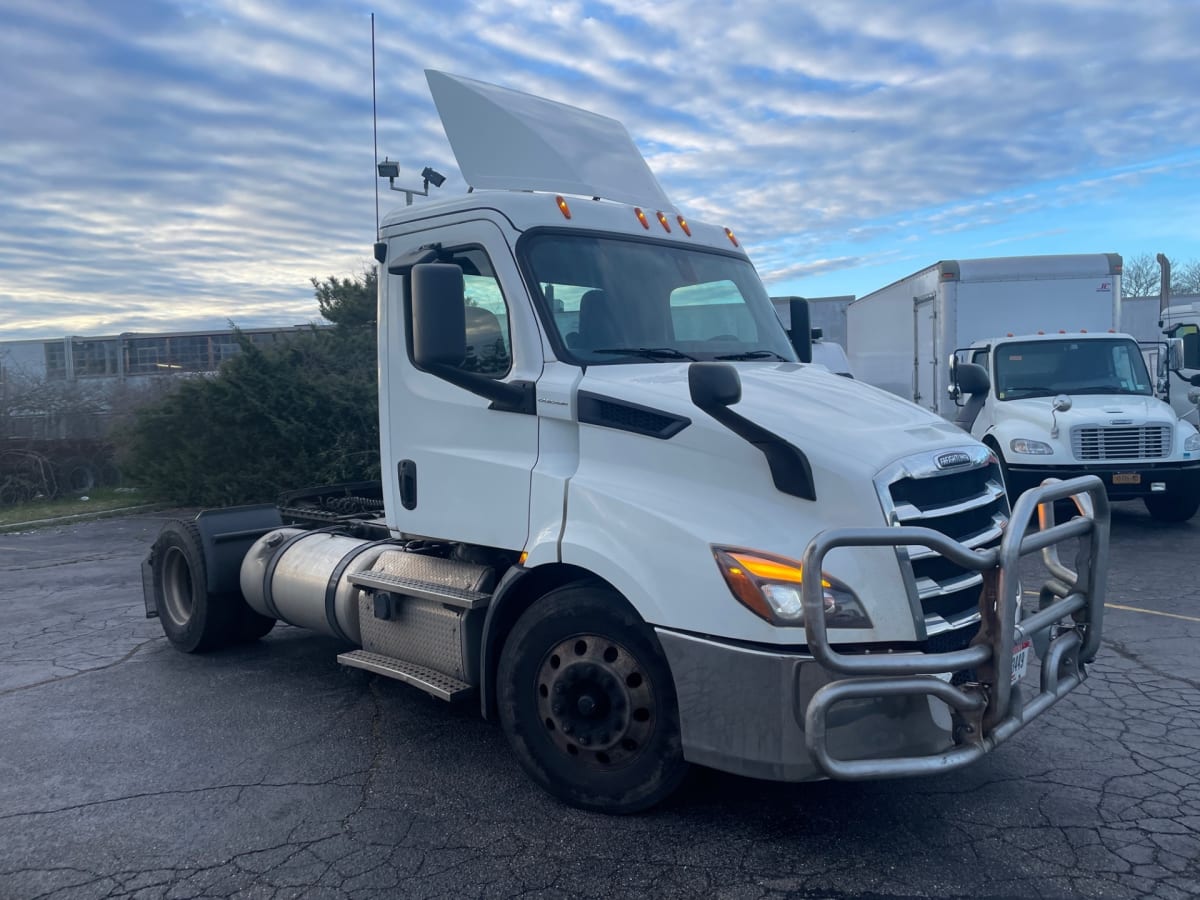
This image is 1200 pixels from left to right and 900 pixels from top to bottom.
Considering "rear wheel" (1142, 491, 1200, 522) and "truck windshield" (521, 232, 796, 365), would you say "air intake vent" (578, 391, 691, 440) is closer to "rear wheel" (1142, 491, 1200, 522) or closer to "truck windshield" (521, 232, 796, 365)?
"truck windshield" (521, 232, 796, 365)

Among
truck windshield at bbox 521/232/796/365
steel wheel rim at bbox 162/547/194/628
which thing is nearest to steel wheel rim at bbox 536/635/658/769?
truck windshield at bbox 521/232/796/365

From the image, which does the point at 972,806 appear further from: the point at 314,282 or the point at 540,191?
the point at 314,282

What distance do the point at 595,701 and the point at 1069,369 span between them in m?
10.1

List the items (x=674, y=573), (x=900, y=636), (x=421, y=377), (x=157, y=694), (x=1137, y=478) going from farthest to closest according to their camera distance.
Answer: (x=1137, y=478), (x=157, y=694), (x=421, y=377), (x=674, y=573), (x=900, y=636)

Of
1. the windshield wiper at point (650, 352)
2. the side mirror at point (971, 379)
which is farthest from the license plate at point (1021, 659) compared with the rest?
the side mirror at point (971, 379)

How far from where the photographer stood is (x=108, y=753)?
5074 millimetres

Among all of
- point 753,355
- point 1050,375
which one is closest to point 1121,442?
point 1050,375

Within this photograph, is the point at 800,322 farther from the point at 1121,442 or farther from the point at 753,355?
the point at 1121,442

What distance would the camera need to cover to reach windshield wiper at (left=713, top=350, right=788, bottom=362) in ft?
15.7

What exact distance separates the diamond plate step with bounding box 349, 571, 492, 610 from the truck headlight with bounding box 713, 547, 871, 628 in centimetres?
147

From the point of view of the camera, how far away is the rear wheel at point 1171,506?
11500 mm

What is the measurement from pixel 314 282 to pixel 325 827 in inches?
733

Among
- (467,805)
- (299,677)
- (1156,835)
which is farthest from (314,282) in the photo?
(1156,835)

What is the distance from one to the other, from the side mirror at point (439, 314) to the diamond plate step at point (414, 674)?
1542mm
